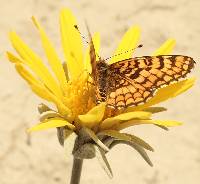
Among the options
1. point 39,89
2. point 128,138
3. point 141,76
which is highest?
point 141,76

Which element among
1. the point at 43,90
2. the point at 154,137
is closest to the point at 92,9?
the point at 154,137

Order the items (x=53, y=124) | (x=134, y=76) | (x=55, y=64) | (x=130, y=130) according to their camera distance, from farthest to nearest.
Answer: (x=130, y=130) < (x=55, y=64) < (x=134, y=76) < (x=53, y=124)

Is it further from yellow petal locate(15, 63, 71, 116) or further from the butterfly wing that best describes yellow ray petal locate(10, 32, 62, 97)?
the butterfly wing

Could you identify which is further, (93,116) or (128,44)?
(128,44)

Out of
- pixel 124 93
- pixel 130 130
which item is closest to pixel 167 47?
pixel 124 93

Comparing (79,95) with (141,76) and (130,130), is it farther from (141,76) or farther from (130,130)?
(130,130)

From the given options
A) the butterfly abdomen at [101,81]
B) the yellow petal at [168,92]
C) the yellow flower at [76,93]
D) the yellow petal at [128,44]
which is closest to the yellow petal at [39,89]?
the yellow flower at [76,93]
